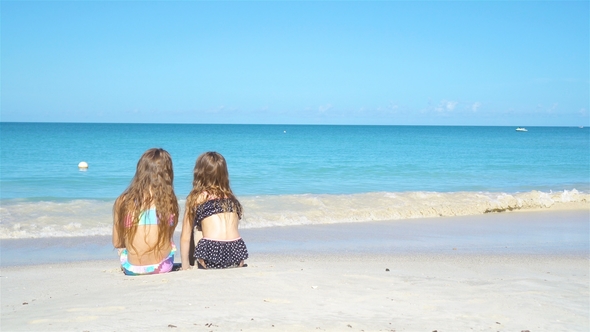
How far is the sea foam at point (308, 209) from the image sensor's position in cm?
1156

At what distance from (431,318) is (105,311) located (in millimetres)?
2725

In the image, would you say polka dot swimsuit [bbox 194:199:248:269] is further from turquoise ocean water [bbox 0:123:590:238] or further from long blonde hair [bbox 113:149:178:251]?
turquoise ocean water [bbox 0:123:590:238]

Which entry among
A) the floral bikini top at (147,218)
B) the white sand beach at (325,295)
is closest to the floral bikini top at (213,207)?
the floral bikini top at (147,218)

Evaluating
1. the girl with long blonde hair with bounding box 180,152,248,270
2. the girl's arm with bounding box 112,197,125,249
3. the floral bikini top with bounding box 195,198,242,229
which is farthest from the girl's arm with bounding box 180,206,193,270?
the girl's arm with bounding box 112,197,125,249

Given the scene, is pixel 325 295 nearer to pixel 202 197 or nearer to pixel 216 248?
pixel 216 248

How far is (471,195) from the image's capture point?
16750 mm

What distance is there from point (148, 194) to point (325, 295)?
A: 2025mm

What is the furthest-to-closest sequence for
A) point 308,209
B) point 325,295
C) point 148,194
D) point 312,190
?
point 312,190, point 308,209, point 148,194, point 325,295

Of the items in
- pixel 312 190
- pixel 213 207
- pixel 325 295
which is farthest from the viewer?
pixel 312 190

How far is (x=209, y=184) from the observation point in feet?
19.8

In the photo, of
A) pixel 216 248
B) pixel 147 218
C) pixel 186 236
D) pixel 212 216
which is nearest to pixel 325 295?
pixel 216 248

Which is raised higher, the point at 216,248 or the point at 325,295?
the point at 216,248

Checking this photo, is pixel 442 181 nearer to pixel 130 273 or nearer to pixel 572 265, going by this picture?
pixel 572 265

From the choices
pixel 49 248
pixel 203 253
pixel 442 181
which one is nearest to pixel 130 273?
pixel 203 253
